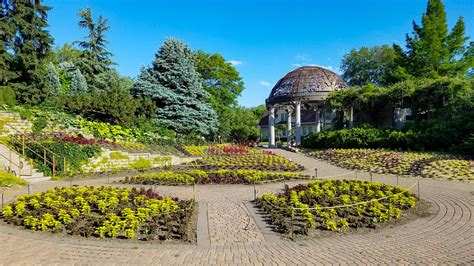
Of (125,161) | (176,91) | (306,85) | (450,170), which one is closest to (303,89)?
(306,85)

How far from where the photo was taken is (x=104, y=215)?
20.0 ft

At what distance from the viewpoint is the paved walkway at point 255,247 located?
4.24m

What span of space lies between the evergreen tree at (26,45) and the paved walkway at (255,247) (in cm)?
1702

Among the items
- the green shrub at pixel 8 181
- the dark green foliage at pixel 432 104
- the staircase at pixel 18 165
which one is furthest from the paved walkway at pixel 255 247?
the dark green foliage at pixel 432 104

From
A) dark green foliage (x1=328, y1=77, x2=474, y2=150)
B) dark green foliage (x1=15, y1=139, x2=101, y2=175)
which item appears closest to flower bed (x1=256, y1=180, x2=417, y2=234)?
dark green foliage (x1=15, y1=139, x2=101, y2=175)

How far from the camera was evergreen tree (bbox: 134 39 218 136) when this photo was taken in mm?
22719

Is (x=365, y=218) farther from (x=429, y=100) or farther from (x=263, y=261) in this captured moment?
(x=429, y=100)

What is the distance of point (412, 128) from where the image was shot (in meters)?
18.8

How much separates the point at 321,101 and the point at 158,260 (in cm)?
2434

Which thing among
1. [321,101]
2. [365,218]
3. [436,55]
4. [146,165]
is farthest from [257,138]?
[365,218]

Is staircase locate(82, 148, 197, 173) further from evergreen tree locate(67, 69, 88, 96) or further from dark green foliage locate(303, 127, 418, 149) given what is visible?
evergreen tree locate(67, 69, 88, 96)

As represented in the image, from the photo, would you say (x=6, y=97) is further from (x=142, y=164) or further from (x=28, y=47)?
(x=142, y=164)

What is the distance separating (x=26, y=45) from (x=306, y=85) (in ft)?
72.0

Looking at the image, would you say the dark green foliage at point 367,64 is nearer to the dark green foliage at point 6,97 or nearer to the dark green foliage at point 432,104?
the dark green foliage at point 432,104
